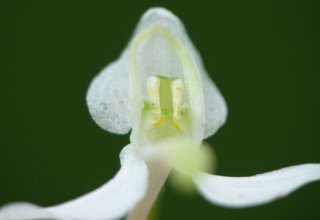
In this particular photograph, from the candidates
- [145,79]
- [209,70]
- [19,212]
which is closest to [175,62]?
[145,79]

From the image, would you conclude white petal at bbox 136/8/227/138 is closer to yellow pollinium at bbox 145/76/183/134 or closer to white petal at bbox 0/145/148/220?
yellow pollinium at bbox 145/76/183/134

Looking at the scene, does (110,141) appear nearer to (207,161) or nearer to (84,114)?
(84,114)

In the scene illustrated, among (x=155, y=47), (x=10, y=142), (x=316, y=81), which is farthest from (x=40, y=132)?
(x=155, y=47)

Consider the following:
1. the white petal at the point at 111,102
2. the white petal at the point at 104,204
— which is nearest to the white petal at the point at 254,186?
the white petal at the point at 104,204

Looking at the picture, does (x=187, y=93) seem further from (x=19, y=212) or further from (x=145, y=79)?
(x=19, y=212)

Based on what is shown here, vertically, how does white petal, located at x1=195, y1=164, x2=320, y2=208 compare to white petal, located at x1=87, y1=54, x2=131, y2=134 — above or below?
above

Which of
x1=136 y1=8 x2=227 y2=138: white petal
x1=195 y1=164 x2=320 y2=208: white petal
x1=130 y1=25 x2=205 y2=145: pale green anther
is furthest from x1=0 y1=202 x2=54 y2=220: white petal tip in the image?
x1=136 y1=8 x2=227 y2=138: white petal
